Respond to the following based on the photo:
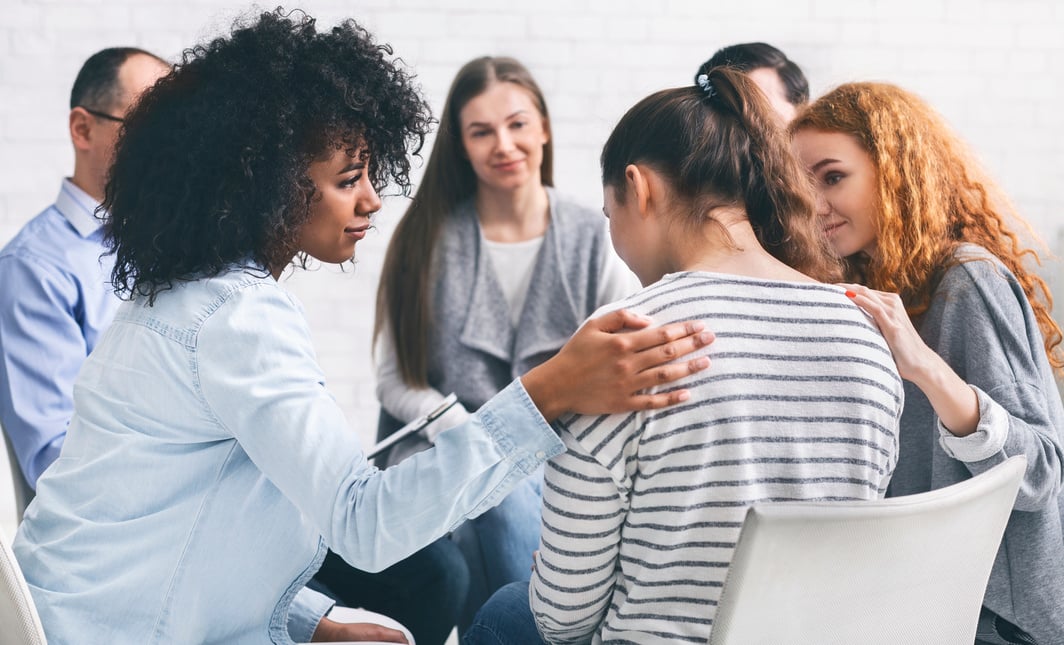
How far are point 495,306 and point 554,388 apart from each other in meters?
1.32

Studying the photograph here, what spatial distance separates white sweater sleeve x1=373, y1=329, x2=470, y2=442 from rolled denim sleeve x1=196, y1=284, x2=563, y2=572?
3.49ft

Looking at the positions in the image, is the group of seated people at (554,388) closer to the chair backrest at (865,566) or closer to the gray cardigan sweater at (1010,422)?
the gray cardigan sweater at (1010,422)

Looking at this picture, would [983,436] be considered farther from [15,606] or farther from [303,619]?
[15,606]

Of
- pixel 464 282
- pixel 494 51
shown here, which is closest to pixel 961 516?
pixel 464 282

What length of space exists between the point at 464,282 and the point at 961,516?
5.12ft

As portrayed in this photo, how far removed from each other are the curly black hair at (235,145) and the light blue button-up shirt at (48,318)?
79 centimetres

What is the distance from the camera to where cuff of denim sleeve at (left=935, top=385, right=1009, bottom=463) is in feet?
4.23

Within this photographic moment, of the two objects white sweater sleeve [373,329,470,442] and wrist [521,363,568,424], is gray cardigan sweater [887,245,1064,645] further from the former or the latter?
white sweater sleeve [373,329,470,442]

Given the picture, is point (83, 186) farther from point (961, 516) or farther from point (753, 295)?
point (961, 516)

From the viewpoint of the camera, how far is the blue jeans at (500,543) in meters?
1.97

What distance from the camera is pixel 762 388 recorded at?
1.06 m

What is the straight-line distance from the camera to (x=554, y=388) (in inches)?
43.1

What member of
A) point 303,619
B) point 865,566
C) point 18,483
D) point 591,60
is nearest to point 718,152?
point 865,566

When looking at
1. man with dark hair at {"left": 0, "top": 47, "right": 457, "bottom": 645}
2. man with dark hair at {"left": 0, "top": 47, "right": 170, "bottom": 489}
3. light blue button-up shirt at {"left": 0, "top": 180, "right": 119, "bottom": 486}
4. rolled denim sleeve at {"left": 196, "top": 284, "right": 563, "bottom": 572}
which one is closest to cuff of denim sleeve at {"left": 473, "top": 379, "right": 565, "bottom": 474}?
rolled denim sleeve at {"left": 196, "top": 284, "right": 563, "bottom": 572}
